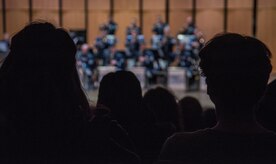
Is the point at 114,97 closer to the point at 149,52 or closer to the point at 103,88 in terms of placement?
the point at 103,88

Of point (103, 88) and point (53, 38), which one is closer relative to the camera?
point (53, 38)

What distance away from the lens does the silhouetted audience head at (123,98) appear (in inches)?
95.0

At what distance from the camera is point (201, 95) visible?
1089 cm

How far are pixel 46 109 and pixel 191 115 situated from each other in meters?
1.96

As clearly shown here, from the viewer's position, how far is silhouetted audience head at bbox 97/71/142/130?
2.41 meters

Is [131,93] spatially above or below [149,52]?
above

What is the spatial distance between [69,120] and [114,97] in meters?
1.04

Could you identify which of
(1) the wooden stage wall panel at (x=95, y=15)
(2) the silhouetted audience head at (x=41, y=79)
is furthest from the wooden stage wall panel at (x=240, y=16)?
(2) the silhouetted audience head at (x=41, y=79)

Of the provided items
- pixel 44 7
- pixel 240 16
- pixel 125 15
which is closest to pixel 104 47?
pixel 125 15

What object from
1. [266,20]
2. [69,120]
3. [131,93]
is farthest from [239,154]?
[266,20]

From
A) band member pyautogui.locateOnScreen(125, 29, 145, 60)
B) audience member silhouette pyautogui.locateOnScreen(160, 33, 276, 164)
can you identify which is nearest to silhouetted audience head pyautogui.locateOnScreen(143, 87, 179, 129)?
audience member silhouette pyautogui.locateOnScreen(160, 33, 276, 164)

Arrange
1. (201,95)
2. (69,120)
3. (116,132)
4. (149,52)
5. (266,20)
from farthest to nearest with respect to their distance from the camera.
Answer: (266,20), (149,52), (201,95), (116,132), (69,120)

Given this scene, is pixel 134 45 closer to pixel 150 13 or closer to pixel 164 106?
pixel 150 13

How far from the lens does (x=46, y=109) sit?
1.39 m
